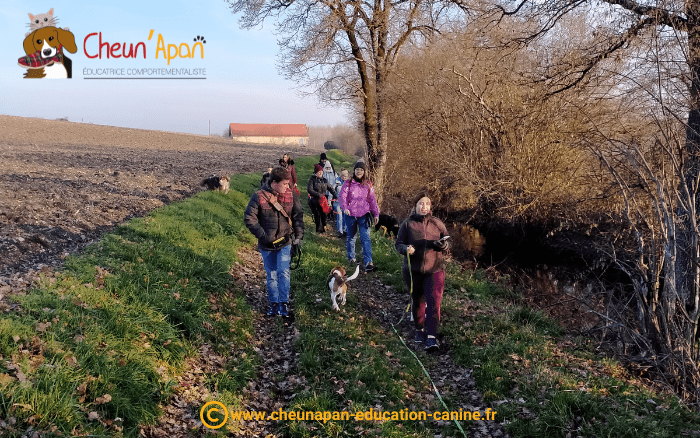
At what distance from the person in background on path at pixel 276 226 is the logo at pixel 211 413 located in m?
2.45

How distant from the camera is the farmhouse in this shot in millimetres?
102625

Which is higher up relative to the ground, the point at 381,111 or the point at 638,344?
the point at 381,111

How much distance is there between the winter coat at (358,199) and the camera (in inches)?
366

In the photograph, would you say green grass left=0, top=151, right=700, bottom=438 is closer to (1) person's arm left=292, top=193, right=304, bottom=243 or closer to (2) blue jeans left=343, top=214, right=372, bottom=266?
(1) person's arm left=292, top=193, right=304, bottom=243

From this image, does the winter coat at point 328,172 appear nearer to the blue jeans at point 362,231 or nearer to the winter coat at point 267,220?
the blue jeans at point 362,231

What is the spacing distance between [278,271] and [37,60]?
66.5ft

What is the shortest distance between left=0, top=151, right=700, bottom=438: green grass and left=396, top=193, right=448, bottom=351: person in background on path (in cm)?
52

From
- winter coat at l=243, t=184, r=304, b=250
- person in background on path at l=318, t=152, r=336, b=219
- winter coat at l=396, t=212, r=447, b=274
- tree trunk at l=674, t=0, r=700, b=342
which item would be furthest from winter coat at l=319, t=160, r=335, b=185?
tree trunk at l=674, t=0, r=700, b=342

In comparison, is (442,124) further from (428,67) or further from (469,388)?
(469,388)

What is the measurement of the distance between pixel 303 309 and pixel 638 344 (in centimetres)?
486

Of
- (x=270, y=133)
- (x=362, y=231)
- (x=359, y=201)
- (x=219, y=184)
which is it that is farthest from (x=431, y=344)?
(x=270, y=133)

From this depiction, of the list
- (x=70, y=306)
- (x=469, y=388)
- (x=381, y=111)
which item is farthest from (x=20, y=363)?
(x=381, y=111)

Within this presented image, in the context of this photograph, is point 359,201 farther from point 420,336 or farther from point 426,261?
point 420,336

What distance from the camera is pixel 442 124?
50.6ft
